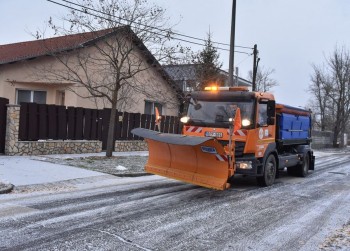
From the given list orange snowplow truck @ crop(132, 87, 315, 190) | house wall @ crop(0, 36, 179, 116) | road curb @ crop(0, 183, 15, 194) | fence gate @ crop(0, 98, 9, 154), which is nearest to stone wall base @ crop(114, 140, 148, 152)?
house wall @ crop(0, 36, 179, 116)

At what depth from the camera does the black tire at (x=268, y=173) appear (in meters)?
10.8

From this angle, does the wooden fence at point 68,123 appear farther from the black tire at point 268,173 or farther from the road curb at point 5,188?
the black tire at point 268,173

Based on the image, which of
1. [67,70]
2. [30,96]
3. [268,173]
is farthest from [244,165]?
[30,96]

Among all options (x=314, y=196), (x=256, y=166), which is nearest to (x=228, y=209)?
(x=256, y=166)

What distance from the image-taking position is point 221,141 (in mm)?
10039

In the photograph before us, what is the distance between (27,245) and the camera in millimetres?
5223

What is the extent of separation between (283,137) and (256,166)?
2608 mm

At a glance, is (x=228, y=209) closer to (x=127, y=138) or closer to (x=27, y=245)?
(x=27, y=245)

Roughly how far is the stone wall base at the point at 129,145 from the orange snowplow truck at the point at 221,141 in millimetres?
7873

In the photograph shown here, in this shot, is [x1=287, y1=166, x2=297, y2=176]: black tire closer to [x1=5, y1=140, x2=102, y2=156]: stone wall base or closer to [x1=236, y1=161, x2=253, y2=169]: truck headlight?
[x1=236, y1=161, x2=253, y2=169]: truck headlight

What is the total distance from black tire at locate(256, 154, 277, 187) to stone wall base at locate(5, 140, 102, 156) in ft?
26.7

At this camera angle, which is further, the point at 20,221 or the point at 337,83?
the point at 337,83

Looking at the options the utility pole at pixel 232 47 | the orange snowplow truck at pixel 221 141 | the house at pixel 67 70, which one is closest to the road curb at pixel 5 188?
the orange snowplow truck at pixel 221 141

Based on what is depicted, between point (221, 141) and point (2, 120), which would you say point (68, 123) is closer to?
point (2, 120)
